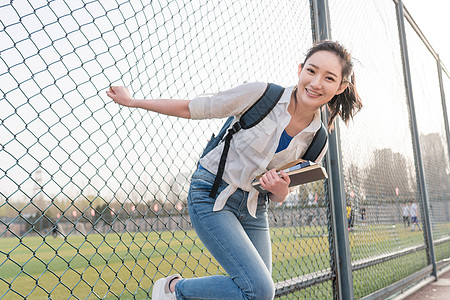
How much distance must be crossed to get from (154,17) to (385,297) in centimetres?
358

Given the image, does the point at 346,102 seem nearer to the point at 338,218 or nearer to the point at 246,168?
the point at 246,168

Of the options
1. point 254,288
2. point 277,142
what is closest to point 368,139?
point 277,142

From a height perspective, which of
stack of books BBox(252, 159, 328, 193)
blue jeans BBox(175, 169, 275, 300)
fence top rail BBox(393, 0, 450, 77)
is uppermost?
fence top rail BBox(393, 0, 450, 77)

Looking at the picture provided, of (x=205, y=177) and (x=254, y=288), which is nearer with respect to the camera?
(x=254, y=288)

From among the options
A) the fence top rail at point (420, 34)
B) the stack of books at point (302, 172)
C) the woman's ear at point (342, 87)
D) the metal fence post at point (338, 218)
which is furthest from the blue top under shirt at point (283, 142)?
the fence top rail at point (420, 34)

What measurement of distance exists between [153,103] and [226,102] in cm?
32

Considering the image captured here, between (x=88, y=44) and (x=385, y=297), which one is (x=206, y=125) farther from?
(x=385, y=297)

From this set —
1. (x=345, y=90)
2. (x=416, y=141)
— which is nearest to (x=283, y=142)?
(x=345, y=90)

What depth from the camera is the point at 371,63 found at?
4934 mm

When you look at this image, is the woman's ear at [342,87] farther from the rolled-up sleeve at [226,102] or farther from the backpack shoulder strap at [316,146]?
the rolled-up sleeve at [226,102]

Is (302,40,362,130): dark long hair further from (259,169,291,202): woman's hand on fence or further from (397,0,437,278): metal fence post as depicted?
(397,0,437,278): metal fence post

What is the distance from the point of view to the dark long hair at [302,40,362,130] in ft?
6.64

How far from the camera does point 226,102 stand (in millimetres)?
1742

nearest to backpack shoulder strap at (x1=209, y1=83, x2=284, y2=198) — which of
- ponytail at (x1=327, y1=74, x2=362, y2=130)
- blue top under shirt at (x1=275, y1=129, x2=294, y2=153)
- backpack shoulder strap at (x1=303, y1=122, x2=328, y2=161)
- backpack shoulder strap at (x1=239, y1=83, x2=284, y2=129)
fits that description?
backpack shoulder strap at (x1=239, y1=83, x2=284, y2=129)
